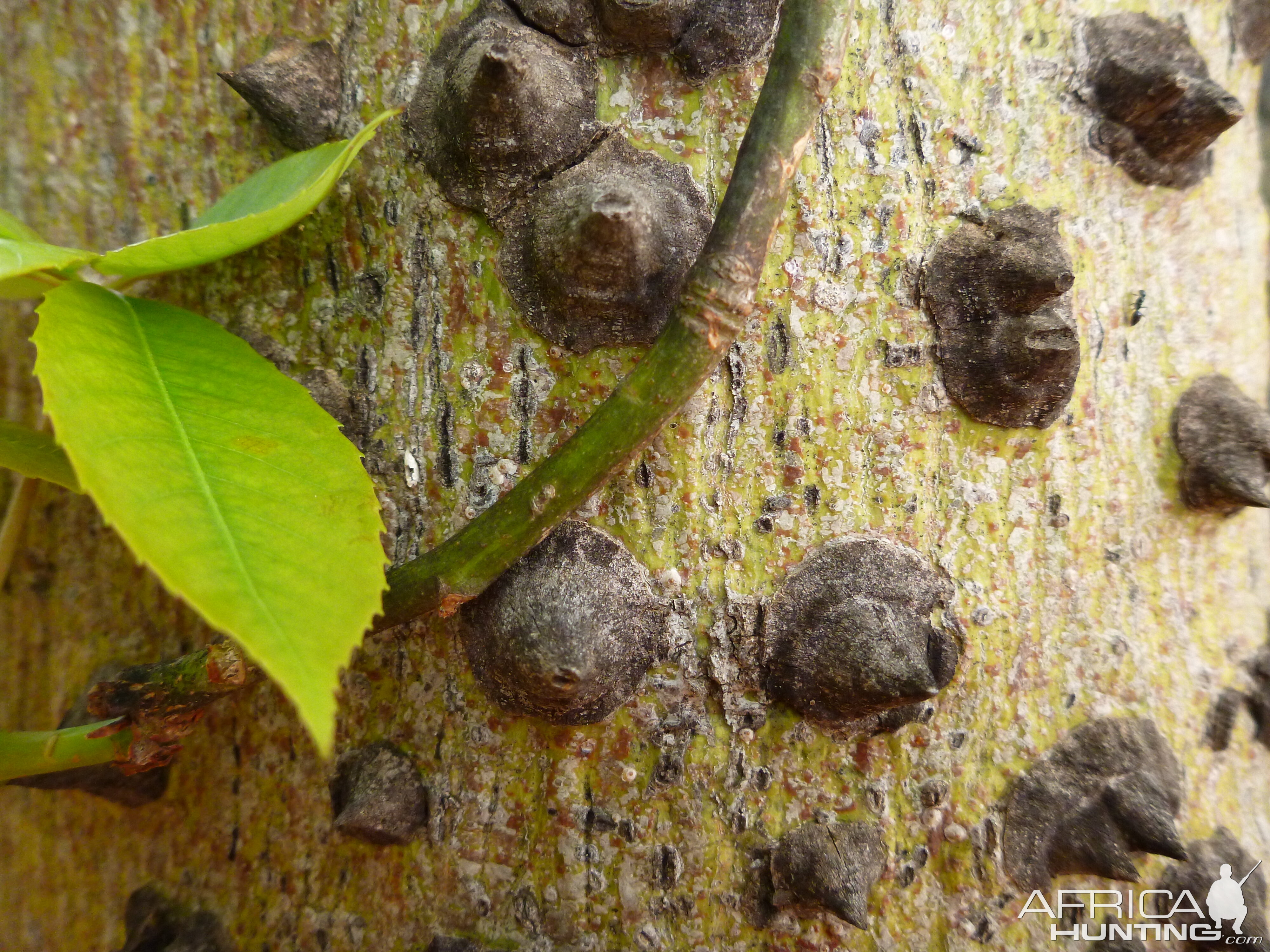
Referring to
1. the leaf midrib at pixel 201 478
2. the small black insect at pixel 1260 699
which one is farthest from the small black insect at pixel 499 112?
the small black insect at pixel 1260 699

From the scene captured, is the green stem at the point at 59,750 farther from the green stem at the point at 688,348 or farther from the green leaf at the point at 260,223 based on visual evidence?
the green leaf at the point at 260,223

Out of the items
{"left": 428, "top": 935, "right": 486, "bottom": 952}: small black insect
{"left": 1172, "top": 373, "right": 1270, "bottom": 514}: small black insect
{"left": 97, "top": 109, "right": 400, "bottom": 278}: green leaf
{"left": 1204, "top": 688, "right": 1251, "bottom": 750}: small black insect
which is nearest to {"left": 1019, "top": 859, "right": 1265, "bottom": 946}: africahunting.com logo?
{"left": 1204, "top": 688, "right": 1251, "bottom": 750}: small black insect

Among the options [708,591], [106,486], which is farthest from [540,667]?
[106,486]

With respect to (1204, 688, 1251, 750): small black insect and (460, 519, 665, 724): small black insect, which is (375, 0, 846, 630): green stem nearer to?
(460, 519, 665, 724): small black insect

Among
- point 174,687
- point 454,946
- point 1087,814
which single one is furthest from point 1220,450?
point 174,687

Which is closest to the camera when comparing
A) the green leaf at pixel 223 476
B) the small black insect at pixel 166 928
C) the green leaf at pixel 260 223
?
the green leaf at pixel 223 476

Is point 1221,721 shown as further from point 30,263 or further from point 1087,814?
point 30,263
